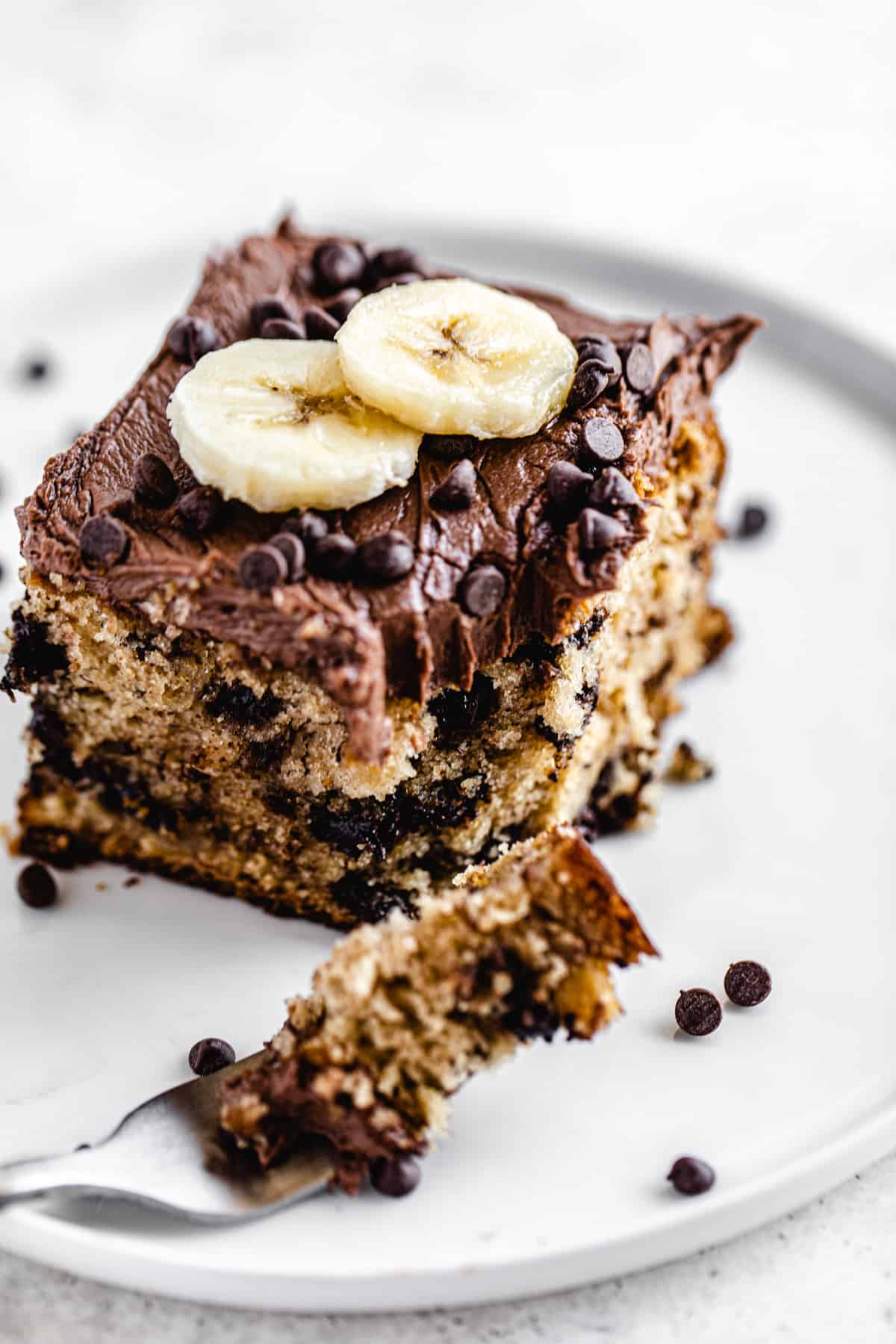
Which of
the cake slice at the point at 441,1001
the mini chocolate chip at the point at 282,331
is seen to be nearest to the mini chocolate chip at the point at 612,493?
the cake slice at the point at 441,1001

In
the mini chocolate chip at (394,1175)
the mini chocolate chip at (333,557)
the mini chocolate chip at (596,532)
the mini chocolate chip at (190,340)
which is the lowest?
the mini chocolate chip at (394,1175)

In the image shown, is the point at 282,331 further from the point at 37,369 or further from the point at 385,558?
the point at 37,369

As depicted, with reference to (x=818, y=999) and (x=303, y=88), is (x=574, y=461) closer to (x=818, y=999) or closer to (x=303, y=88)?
(x=818, y=999)

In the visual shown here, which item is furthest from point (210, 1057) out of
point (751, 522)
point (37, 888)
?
point (751, 522)

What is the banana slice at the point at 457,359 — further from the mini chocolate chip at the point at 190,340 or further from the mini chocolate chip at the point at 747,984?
the mini chocolate chip at the point at 747,984

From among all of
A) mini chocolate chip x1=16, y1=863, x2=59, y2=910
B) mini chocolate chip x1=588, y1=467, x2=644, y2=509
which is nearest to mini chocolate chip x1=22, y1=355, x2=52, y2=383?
mini chocolate chip x1=16, y1=863, x2=59, y2=910

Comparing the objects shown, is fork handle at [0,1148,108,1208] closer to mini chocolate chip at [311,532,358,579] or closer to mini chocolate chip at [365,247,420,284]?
mini chocolate chip at [311,532,358,579]
